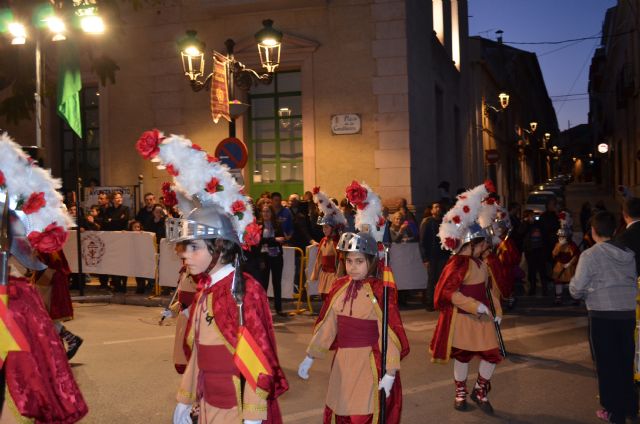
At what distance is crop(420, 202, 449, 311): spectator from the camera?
12570 mm

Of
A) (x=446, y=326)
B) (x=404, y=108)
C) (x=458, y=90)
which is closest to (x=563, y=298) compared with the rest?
(x=404, y=108)

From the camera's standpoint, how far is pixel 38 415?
3166mm

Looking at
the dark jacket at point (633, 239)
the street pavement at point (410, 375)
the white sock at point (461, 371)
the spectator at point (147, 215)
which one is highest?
the spectator at point (147, 215)

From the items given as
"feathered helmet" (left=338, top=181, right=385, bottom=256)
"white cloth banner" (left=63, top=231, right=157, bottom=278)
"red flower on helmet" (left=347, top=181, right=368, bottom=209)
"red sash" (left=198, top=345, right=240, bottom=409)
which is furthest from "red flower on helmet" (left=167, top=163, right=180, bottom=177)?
"white cloth banner" (left=63, top=231, right=157, bottom=278)

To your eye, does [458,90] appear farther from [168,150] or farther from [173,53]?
[168,150]

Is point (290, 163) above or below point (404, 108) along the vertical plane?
below

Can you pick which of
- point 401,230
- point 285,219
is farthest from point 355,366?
point 401,230

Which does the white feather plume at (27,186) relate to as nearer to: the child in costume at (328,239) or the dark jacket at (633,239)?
the dark jacket at (633,239)

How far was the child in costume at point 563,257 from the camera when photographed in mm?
12734

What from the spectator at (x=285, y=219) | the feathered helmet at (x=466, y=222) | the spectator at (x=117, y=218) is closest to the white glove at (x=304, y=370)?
Answer: the feathered helmet at (x=466, y=222)

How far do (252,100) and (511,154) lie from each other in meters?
32.5

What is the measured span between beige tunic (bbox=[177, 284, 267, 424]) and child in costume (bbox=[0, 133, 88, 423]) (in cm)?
68

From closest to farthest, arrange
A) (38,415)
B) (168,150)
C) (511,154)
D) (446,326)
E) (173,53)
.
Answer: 1. (38,415)
2. (168,150)
3. (446,326)
4. (173,53)
5. (511,154)

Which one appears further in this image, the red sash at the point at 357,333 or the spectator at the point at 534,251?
the spectator at the point at 534,251
